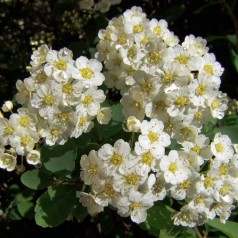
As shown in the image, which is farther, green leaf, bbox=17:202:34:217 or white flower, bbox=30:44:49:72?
green leaf, bbox=17:202:34:217

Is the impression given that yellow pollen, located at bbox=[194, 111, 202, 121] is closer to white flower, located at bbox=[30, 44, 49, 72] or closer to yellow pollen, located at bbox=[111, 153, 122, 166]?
yellow pollen, located at bbox=[111, 153, 122, 166]

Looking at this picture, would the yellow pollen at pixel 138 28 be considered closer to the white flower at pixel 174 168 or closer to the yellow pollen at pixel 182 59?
the yellow pollen at pixel 182 59

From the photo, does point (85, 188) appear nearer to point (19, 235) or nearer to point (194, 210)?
point (194, 210)

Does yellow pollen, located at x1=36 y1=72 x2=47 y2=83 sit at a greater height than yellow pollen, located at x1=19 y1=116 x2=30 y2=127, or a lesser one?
greater

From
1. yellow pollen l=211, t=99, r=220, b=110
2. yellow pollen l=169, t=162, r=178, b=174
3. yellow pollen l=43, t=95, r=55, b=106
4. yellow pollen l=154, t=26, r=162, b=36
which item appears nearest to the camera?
yellow pollen l=169, t=162, r=178, b=174

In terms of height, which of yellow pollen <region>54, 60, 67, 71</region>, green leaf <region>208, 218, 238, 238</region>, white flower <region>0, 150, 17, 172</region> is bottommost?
green leaf <region>208, 218, 238, 238</region>

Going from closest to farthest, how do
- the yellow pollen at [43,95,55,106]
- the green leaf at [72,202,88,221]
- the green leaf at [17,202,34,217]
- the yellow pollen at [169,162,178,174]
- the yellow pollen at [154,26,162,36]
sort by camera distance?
the yellow pollen at [169,162,178,174] < the yellow pollen at [43,95,55,106] < the green leaf at [72,202,88,221] < the yellow pollen at [154,26,162,36] < the green leaf at [17,202,34,217]

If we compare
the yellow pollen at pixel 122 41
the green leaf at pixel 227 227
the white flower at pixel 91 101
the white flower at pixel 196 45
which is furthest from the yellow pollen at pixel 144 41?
the green leaf at pixel 227 227

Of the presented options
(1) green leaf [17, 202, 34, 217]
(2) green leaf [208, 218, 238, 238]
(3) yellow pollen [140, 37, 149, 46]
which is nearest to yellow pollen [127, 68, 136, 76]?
(3) yellow pollen [140, 37, 149, 46]
